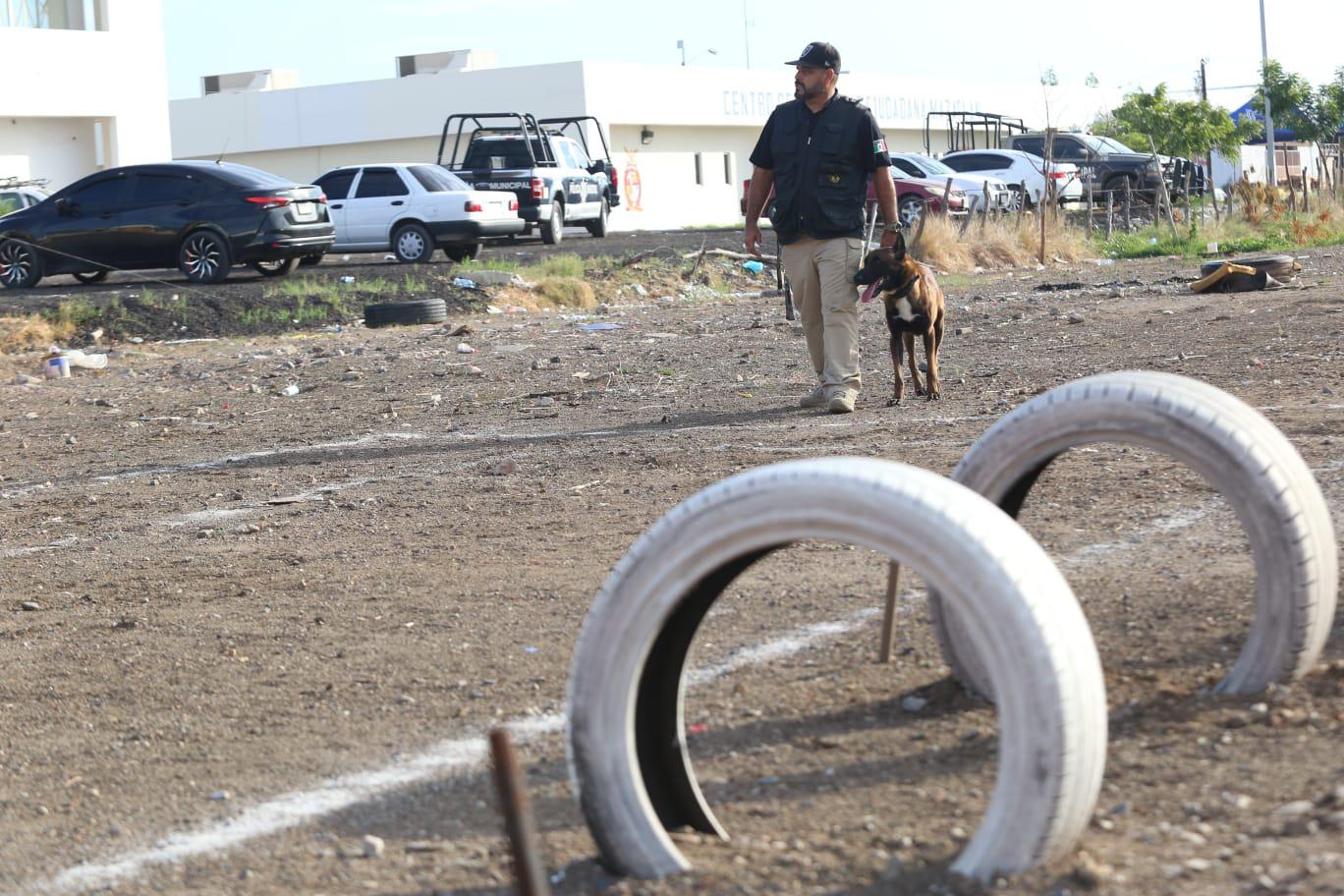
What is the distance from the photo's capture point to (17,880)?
3.62 m

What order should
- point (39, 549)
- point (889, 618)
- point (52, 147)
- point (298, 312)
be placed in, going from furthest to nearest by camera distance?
point (52, 147) < point (298, 312) < point (39, 549) < point (889, 618)

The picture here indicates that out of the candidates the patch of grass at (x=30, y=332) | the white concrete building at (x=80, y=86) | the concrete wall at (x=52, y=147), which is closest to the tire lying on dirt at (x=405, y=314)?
the patch of grass at (x=30, y=332)

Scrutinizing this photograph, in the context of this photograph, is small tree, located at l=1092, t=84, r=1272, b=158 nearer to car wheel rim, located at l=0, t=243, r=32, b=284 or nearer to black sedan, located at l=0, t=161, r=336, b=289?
black sedan, located at l=0, t=161, r=336, b=289

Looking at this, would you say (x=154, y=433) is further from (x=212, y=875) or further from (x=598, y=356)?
(x=212, y=875)

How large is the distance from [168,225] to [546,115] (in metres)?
32.2

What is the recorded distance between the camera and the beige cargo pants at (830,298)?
30.2ft

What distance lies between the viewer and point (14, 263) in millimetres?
21406

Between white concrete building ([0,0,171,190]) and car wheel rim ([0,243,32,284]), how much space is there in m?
16.4

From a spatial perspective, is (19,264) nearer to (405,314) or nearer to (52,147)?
(405,314)

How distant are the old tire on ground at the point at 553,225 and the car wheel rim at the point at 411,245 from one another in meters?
3.86

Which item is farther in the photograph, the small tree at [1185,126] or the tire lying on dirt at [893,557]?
the small tree at [1185,126]

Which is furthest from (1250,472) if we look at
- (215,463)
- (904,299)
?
(215,463)

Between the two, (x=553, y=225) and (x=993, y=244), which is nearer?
(x=993, y=244)

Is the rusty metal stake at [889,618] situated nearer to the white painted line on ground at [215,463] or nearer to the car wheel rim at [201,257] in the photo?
the white painted line on ground at [215,463]
